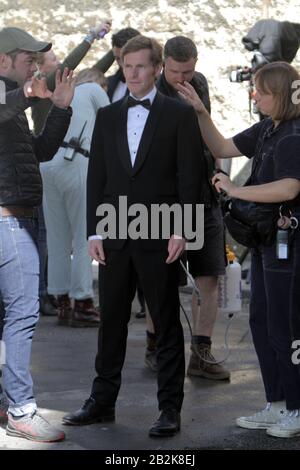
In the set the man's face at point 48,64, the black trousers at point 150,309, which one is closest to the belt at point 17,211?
the black trousers at point 150,309

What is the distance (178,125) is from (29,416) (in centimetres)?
164

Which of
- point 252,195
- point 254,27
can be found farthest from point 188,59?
point 254,27

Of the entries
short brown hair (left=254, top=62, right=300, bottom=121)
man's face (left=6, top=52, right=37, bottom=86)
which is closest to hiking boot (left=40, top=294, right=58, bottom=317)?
man's face (left=6, top=52, right=37, bottom=86)

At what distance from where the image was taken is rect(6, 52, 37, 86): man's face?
5.63 metres

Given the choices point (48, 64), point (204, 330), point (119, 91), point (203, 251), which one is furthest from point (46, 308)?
point (203, 251)

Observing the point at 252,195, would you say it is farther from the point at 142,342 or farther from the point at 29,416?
the point at 142,342

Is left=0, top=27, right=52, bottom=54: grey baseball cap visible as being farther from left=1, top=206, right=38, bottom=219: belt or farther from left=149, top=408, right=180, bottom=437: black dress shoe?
left=149, top=408, right=180, bottom=437: black dress shoe

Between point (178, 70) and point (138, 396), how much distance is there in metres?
1.94

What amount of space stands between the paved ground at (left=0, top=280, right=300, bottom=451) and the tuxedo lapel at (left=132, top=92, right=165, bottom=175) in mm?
1326

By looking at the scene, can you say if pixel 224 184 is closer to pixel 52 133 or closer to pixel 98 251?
pixel 98 251

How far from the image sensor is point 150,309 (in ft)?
19.1

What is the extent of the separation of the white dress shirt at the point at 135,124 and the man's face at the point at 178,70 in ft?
3.01

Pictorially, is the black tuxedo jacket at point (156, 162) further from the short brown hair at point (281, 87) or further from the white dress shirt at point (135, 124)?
the short brown hair at point (281, 87)

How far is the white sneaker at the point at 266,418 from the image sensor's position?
575 cm
